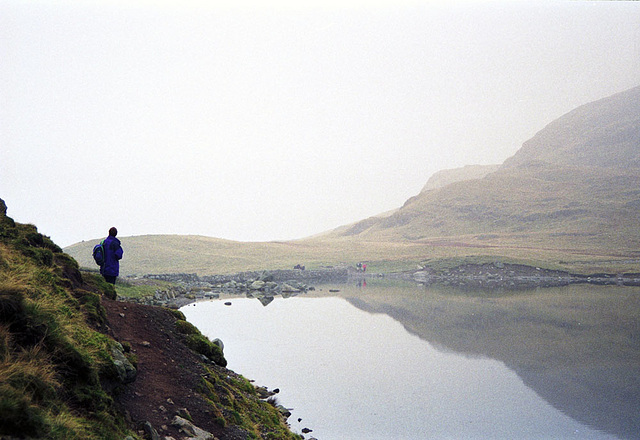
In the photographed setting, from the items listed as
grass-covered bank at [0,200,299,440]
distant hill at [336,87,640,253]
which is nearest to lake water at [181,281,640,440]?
grass-covered bank at [0,200,299,440]

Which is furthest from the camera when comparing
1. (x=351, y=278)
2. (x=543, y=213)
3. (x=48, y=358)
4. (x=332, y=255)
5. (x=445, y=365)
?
(x=543, y=213)

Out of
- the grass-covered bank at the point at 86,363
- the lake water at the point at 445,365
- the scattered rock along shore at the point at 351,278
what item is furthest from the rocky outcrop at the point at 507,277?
the grass-covered bank at the point at 86,363

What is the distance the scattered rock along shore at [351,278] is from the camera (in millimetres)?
58125

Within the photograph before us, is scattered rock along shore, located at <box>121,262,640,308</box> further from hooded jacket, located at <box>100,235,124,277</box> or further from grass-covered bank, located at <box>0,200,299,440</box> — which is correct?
grass-covered bank, located at <box>0,200,299,440</box>

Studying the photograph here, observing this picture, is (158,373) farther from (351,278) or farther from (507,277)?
(507,277)

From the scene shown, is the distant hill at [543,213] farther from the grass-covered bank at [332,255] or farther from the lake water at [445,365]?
the lake water at [445,365]

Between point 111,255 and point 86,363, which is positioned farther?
point 111,255

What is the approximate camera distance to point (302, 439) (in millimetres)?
14016

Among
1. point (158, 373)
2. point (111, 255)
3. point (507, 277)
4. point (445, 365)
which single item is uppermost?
point (111, 255)

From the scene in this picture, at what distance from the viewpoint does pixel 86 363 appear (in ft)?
25.8

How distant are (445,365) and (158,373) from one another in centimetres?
1743

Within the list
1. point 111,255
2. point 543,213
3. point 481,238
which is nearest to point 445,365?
point 111,255

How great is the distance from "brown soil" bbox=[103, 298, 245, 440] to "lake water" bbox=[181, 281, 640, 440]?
19.0 feet

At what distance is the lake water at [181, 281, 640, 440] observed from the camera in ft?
54.1
